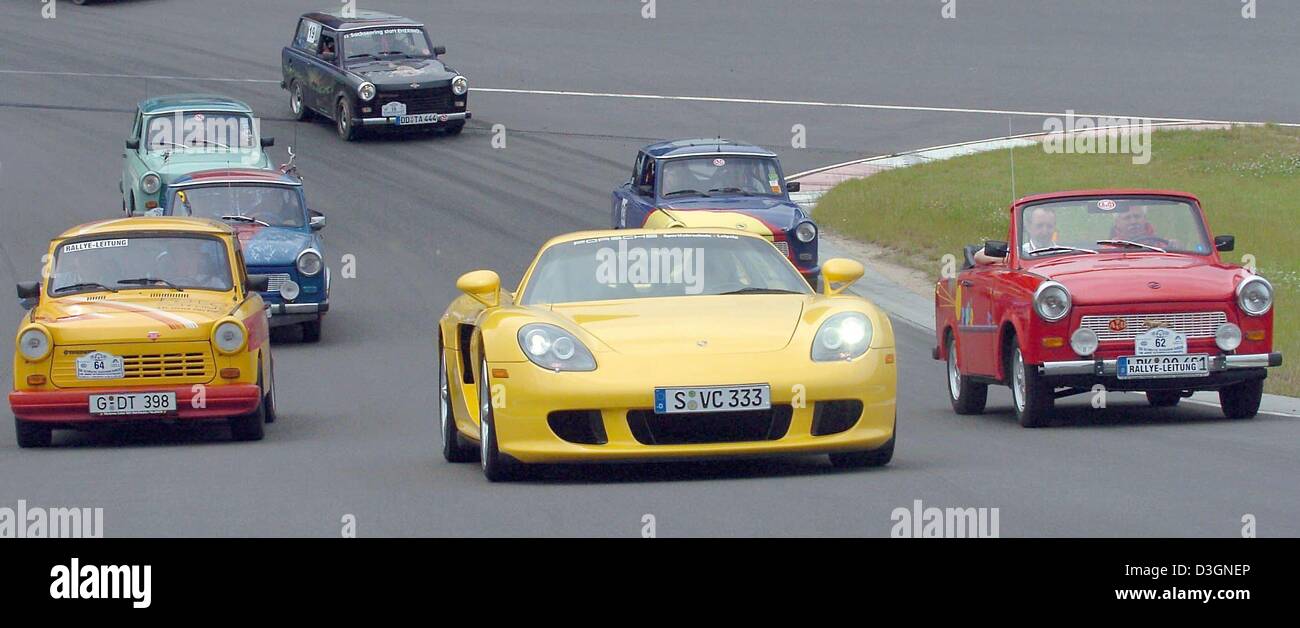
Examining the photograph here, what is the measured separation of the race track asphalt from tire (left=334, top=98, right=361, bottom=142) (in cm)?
29

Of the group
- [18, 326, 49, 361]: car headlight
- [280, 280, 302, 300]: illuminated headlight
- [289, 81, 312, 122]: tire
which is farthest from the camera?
[289, 81, 312, 122]: tire

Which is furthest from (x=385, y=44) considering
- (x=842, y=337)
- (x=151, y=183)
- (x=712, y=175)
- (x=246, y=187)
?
(x=842, y=337)

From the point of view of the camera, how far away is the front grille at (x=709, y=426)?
8867 millimetres

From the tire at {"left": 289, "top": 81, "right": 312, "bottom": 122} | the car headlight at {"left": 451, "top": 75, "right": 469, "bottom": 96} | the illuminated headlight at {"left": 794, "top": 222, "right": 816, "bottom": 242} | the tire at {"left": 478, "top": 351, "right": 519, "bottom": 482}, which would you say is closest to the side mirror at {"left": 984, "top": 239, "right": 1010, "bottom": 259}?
the tire at {"left": 478, "top": 351, "right": 519, "bottom": 482}

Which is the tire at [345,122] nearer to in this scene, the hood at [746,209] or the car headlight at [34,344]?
the hood at [746,209]

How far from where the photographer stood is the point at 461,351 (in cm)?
1042

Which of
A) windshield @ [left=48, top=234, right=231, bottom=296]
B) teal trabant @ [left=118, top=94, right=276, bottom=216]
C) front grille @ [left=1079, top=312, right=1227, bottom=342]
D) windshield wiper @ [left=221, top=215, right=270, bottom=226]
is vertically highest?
teal trabant @ [left=118, top=94, right=276, bottom=216]

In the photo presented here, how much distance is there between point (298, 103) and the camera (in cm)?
3319

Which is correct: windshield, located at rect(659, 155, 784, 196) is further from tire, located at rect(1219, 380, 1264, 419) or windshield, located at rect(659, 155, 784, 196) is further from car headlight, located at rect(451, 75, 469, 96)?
tire, located at rect(1219, 380, 1264, 419)

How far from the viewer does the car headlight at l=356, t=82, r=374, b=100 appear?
30625mm

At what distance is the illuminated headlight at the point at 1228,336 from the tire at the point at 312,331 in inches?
405
